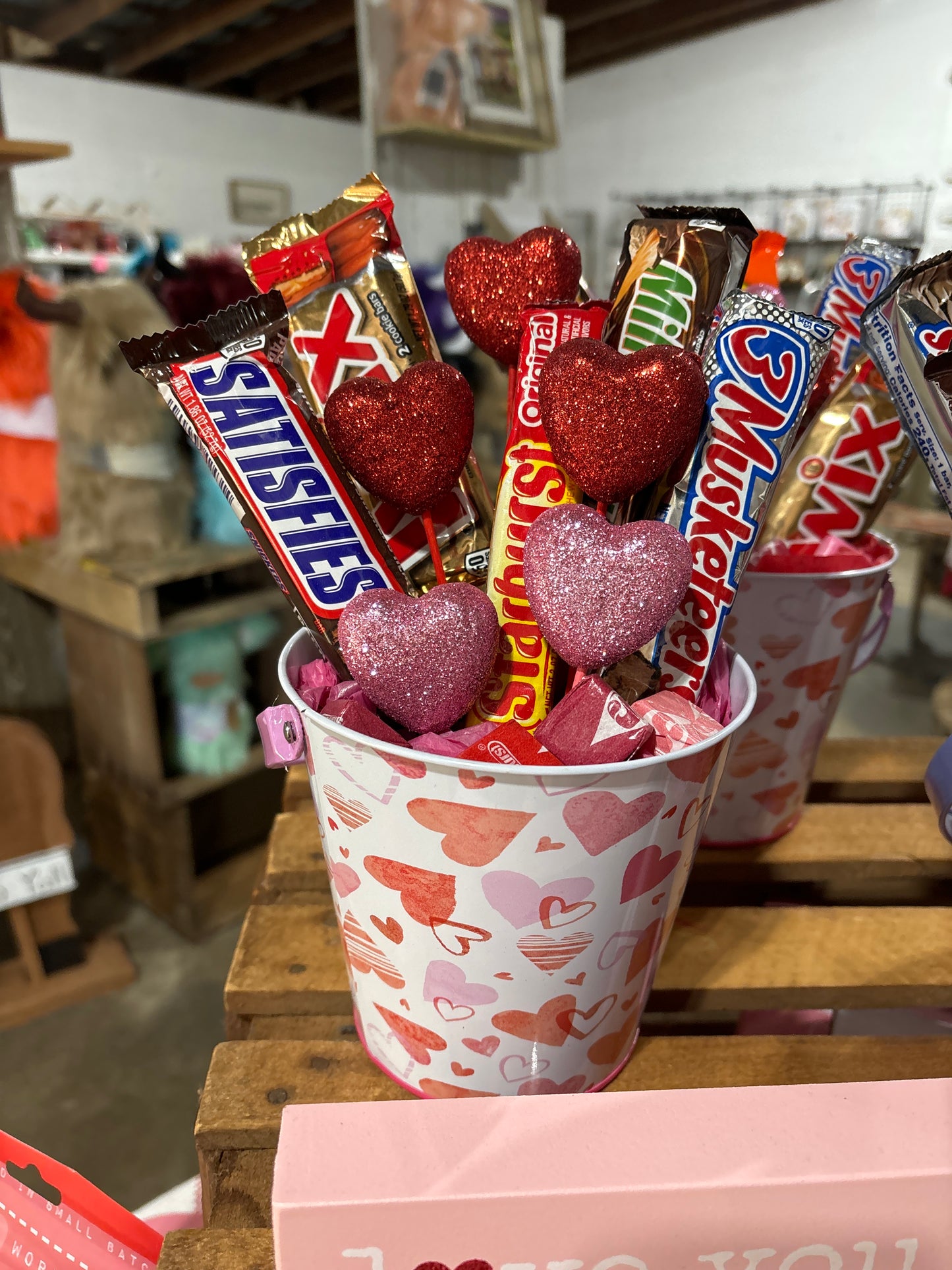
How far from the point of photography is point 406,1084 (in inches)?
15.8

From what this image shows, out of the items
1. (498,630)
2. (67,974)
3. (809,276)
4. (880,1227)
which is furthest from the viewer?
(809,276)

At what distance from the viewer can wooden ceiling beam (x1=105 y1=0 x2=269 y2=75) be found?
2.54m

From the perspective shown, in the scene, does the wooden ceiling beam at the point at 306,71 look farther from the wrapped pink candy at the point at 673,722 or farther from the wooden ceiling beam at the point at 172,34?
the wrapped pink candy at the point at 673,722

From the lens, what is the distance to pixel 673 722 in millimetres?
332

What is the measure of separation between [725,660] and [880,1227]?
22 cm

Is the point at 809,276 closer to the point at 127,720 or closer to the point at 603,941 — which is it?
the point at 127,720

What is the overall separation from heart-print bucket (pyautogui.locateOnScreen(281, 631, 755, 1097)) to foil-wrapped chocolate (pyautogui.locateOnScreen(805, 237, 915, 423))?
0.26 metres

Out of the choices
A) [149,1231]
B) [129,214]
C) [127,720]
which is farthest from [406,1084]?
[129,214]

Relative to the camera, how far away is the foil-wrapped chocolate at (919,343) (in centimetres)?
36

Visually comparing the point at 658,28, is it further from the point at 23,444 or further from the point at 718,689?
the point at 718,689

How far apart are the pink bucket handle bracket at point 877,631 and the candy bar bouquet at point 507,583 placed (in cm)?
24

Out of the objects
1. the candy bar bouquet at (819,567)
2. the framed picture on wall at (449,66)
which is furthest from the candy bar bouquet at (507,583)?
the framed picture on wall at (449,66)

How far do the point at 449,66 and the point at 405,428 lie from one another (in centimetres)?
185

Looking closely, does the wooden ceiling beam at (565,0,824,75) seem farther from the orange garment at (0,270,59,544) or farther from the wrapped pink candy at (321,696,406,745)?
the wrapped pink candy at (321,696,406,745)
